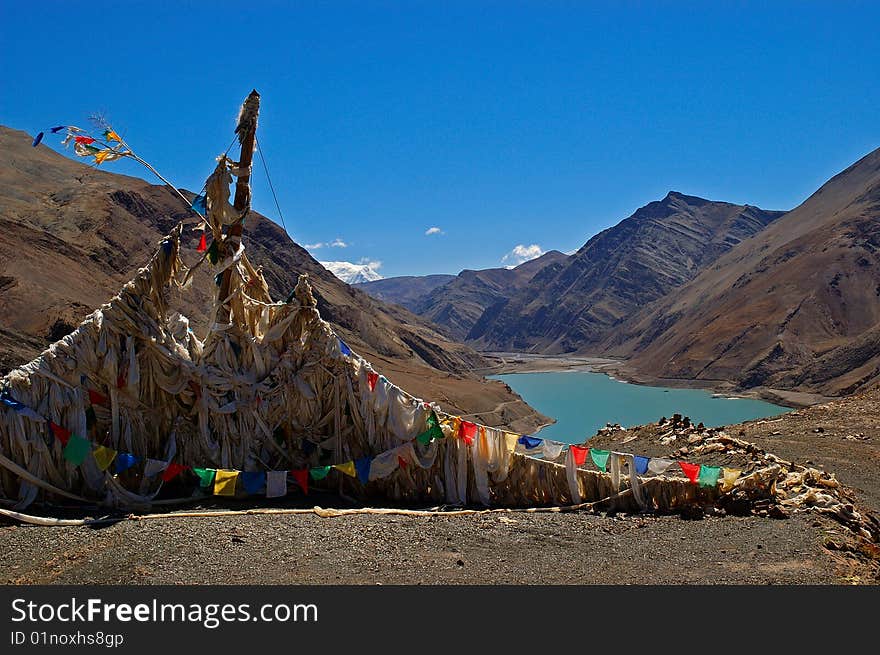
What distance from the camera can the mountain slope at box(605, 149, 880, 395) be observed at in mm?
66500

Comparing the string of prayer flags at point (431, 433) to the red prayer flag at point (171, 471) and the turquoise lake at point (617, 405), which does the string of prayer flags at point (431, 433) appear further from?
the turquoise lake at point (617, 405)

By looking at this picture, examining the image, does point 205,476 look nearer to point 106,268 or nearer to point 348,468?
point 348,468

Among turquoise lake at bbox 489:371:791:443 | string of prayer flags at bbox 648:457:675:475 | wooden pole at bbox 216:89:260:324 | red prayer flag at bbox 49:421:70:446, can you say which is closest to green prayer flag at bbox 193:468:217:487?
red prayer flag at bbox 49:421:70:446

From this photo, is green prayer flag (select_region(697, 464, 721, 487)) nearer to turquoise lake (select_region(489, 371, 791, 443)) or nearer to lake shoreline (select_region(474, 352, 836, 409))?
turquoise lake (select_region(489, 371, 791, 443))

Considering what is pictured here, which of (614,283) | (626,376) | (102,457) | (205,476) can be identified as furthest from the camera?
(614,283)

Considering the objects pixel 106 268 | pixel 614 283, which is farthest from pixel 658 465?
pixel 614 283

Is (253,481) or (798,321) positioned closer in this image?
(253,481)

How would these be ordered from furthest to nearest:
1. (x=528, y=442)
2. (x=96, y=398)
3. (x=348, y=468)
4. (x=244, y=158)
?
1. (x=244, y=158)
2. (x=528, y=442)
3. (x=348, y=468)
4. (x=96, y=398)

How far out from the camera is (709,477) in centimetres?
1069

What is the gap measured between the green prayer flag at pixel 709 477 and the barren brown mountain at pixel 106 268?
2189cm

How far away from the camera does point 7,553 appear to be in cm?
819

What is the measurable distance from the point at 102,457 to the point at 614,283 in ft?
555

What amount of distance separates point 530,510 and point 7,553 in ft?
20.8

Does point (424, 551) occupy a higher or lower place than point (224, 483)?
→ lower
